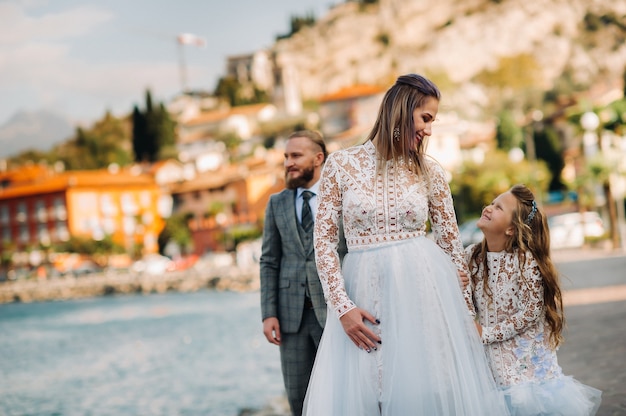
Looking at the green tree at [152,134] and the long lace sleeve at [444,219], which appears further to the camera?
the green tree at [152,134]

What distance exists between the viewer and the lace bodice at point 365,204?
11.0ft

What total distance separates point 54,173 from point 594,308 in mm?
88475

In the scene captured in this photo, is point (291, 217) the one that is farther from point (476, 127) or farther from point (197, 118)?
point (197, 118)

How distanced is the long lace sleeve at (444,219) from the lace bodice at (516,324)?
0.44m

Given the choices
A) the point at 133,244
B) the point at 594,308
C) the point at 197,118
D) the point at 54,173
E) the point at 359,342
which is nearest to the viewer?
the point at 359,342

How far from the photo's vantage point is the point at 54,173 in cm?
9262

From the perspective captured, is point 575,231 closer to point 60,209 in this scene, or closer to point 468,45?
point 60,209

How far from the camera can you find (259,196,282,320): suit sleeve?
187 inches

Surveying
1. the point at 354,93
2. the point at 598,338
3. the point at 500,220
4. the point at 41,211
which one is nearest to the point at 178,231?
the point at 41,211

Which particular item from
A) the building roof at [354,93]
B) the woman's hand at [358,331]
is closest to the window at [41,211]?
the building roof at [354,93]

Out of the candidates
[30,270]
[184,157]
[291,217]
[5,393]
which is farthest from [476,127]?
[291,217]

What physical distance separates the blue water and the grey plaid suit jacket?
7.27 m

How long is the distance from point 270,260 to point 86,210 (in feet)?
252

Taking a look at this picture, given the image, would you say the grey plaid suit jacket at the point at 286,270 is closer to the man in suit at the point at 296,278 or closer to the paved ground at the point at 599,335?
the man in suit at the point at 296,278
